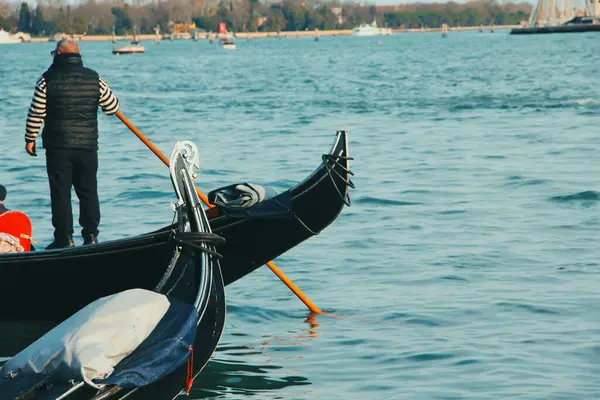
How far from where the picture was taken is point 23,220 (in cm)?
588

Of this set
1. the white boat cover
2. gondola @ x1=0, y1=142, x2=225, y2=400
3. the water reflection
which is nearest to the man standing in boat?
the water reflection

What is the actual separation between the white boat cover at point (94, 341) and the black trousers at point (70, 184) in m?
2.19

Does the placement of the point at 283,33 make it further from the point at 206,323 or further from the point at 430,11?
the point at 206,323

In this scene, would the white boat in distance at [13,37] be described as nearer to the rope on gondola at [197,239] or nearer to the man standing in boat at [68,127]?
the man standing in boat at [68,127]

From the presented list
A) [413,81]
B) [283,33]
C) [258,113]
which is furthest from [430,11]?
[258,113]

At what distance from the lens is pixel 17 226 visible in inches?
230

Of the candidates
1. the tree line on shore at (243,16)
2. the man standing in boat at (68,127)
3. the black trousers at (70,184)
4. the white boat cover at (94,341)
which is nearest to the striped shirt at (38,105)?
the man standing in boat at (68,127)

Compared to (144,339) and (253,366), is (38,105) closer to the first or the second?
(253,366)

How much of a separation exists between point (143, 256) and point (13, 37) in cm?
13178

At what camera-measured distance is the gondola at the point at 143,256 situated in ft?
17.8

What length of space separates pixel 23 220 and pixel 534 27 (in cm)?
9271

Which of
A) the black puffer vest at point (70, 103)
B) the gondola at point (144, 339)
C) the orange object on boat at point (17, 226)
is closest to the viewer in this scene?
the gondola at point (144, 339)

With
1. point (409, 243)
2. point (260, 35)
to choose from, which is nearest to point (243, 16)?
point (260, 35)

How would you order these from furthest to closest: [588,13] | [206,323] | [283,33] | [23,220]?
[283,33] < [588,13] < [23,220] < [206,323]
